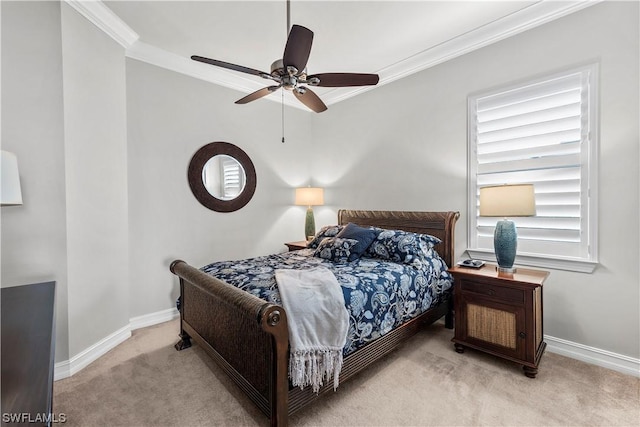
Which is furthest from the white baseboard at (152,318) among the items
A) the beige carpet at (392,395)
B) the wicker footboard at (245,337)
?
the wicker footboard at (245,337)

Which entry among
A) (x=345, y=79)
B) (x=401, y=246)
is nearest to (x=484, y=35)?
(x=345, y=79)

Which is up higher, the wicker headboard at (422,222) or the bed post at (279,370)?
the wicker headboard at (422,222)

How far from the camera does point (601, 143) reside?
2201mm

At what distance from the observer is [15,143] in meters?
1.94

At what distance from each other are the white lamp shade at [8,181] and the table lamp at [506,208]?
115 inches

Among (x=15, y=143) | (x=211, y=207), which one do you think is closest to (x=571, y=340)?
(x=211, y=207)

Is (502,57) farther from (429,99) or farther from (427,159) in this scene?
(427,159)

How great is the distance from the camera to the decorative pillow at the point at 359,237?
9.27ft

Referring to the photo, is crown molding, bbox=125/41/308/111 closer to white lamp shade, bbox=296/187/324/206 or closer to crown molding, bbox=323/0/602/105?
white lamp shade, bbox=296/187/324/206

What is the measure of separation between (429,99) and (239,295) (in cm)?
287

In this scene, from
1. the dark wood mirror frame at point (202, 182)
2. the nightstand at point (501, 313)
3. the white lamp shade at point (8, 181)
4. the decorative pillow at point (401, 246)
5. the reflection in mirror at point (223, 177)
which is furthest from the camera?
the reflection in mirror at point (223, 177)

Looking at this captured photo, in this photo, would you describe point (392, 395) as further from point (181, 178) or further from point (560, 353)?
point (181, 178)

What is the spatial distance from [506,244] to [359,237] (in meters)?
1.25

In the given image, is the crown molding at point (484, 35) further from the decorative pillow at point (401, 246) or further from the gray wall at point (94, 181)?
the gray wall at point (94, 181)
